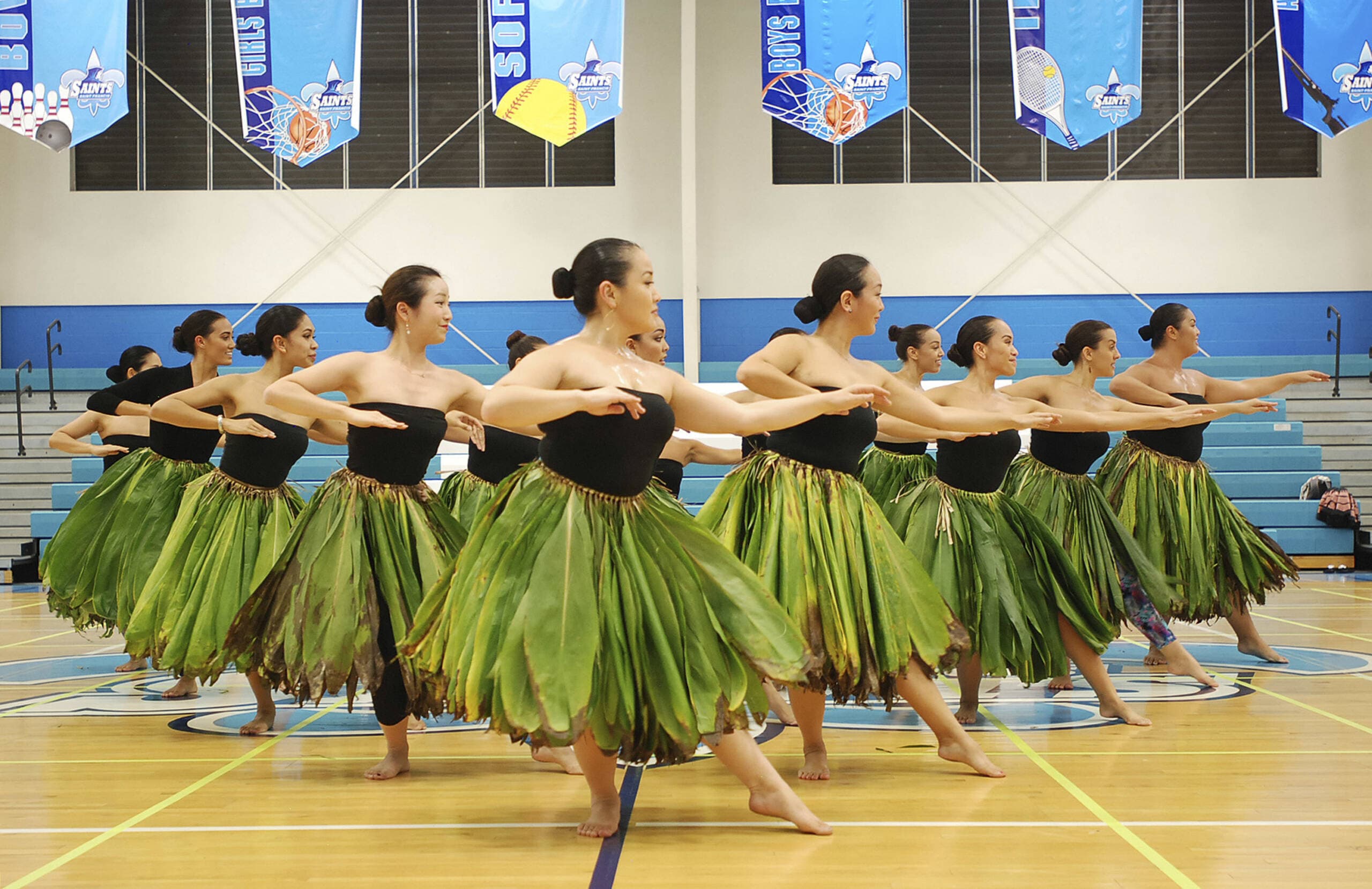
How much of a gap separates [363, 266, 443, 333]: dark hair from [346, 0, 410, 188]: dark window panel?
10.8 meters

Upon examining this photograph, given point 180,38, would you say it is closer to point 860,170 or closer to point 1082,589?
point 860,170

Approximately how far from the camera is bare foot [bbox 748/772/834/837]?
2924mm

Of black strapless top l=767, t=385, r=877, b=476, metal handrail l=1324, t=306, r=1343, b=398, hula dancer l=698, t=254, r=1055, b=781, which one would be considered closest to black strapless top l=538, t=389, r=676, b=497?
hula dancer l=698, t=254, r=1055, b=781

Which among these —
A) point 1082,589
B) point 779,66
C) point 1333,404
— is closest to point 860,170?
point 779,66

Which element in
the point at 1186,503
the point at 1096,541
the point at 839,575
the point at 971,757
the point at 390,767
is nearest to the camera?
the point at 839,575

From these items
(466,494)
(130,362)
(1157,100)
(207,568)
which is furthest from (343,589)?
(1157,100)

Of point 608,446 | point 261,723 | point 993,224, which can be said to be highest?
point 993,224

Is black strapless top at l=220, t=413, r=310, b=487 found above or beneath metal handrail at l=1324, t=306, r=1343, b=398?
beneath

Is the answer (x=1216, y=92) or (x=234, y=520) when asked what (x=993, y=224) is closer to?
(x=1216, y=92)

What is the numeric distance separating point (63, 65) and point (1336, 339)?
42.9ft

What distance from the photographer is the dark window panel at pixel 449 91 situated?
14.1 metres

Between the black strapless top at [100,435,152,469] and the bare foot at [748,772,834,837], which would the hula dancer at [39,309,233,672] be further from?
the bare foot at [748,772,834,837]

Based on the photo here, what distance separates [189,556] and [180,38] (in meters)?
11.5

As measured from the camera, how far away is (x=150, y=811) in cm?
322
